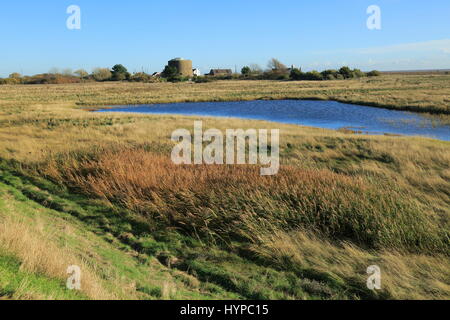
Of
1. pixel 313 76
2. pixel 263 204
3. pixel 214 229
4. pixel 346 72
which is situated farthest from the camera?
pixel 346 72

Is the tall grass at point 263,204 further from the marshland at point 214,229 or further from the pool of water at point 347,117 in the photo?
the pool of water at point 347,117

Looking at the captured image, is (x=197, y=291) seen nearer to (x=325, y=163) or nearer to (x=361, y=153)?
(x=325, y=163)

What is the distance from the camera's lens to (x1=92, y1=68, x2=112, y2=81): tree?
15816 cm

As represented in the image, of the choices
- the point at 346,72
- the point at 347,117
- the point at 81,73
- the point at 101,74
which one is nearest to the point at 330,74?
the point at 346,72

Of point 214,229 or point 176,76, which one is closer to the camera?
point 214,229

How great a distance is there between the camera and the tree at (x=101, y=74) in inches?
6227

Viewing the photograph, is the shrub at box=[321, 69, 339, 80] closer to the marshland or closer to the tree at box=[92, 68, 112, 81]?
the tree at box=[92, 68, 112, 81]

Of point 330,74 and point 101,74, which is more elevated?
point 101,74

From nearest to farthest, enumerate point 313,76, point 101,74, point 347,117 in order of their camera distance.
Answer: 1. point 347,117
2. point 313,76
3. point 101,74

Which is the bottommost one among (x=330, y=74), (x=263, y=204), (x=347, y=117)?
(x=263, y=204)

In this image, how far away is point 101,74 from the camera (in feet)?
538

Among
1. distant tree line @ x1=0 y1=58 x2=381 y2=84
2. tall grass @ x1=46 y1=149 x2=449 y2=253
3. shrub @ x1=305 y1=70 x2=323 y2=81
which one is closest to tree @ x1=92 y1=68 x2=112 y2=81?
distant tree line @ x1=0 y1=58 x2=381 y2=84

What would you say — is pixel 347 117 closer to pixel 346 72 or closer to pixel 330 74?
pixel 330 74

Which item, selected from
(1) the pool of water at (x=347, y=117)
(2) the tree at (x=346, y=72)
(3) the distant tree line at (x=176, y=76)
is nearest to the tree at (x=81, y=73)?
(3) the distant tree line at (x=176, y=76)
